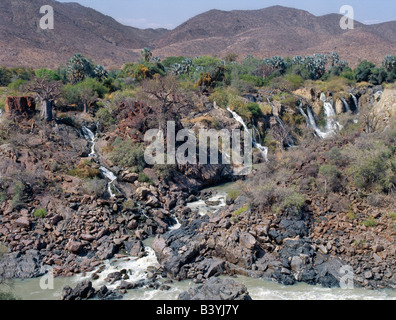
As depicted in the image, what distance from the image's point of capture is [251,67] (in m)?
57.2

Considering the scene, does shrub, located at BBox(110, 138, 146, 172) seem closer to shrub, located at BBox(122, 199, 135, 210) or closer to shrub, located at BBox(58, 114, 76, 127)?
shrub, located at BBox(122, 199, 135, 210)

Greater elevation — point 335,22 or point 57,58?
point 335,22

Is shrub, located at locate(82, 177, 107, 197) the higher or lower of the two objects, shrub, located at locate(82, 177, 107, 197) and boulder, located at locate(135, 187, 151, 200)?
the higher

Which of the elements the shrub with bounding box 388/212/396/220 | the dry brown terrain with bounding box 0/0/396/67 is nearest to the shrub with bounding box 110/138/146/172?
the shrub with bounding box 388/212/396/220

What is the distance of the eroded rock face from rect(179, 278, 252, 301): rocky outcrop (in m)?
19.3

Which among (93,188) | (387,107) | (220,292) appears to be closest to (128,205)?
(93,188)

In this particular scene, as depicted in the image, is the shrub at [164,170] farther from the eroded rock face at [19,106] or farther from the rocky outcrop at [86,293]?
the rocky outcrop at [86,293]

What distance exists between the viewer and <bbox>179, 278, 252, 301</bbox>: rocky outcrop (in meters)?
12.0

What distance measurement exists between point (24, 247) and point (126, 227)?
4.93m

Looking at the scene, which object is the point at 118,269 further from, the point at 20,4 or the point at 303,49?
the point at 20,4

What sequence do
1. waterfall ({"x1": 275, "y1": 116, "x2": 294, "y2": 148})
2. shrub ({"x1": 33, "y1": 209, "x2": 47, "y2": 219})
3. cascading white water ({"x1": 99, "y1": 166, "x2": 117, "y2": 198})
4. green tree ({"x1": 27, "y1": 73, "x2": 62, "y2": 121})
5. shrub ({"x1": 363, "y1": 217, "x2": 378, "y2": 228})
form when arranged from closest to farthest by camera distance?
shrub ({"x1": 363, "y1": 217, "x2": 378, "y2": 228})
shrub ({"x1": 33, "y1": 209, "x2": 47, "y2": 219})
cascading white water ({"x1": 99, "y1": 166, "x2": 117, "y2": 198})
green tree ({"x1": 27, "y1": 73, "x2": 62, "y2": 121})
waterfall ({"x1": 275, "y1": 116, "x2": 294, "y2": 148})

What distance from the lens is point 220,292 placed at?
12.2 metres

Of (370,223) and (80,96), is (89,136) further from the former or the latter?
(370,223)
